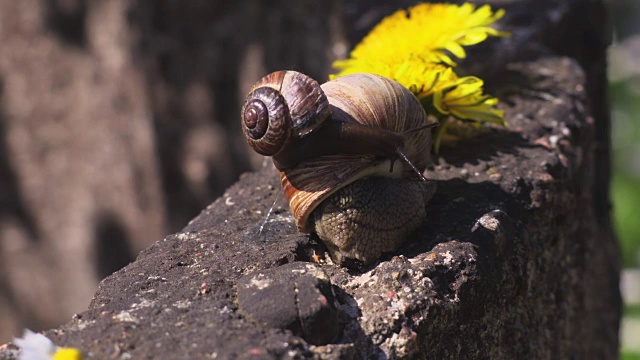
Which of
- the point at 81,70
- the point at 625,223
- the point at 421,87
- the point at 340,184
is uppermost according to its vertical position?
the point at 81,70

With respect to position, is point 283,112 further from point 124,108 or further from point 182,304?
point 124,108

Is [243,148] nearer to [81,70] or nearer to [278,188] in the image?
[81,70]

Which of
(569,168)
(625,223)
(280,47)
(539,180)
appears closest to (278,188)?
(539,180)

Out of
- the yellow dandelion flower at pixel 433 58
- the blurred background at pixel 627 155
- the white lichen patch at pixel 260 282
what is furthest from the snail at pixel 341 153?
the blurred background at pixel 627 155

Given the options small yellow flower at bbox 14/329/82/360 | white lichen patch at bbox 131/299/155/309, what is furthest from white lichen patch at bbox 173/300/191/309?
small yellow flower at bbox 14/329/82/360

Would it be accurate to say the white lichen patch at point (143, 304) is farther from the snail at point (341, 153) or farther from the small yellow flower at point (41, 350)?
the snail at point (341, 153)

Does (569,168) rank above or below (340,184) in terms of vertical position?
below
